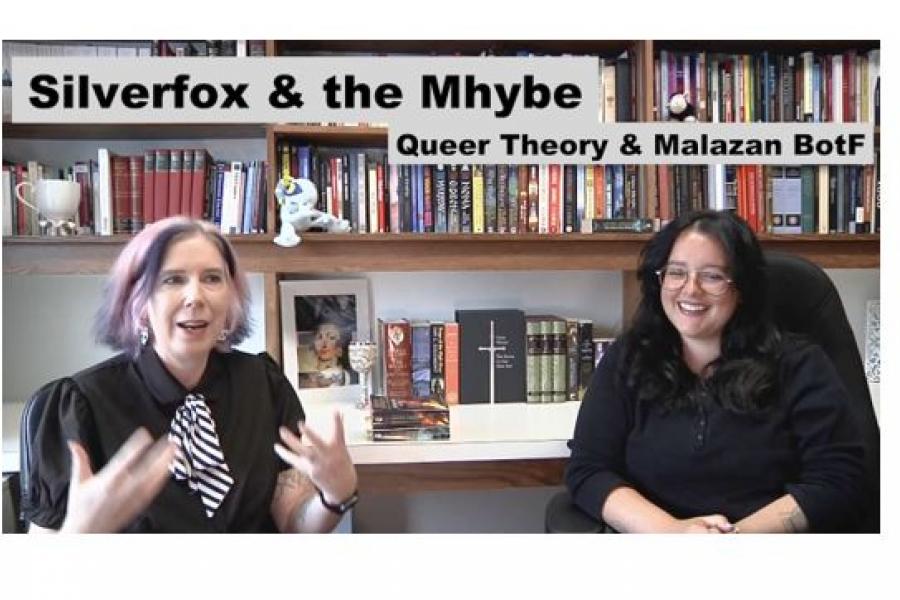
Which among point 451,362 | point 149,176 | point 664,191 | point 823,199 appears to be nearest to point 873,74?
point 823,199

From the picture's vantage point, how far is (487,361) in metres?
1.32

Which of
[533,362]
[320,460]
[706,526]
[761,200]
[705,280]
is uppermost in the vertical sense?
[761,200]

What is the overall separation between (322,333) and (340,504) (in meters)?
0.27

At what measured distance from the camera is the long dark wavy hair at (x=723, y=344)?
117cm

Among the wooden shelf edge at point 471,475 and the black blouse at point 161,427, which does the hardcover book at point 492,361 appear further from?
the black blouse at point 161,427

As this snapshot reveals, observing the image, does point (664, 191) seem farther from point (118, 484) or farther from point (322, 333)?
point (118, 484)

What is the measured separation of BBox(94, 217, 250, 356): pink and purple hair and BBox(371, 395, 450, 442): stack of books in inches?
9.3

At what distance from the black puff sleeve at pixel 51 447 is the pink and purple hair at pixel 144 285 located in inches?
3.8

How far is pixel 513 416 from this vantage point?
130 cm

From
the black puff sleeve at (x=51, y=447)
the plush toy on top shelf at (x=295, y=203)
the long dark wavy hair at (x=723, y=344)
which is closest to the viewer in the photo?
the black puff sleeve at (x=51, y=447)

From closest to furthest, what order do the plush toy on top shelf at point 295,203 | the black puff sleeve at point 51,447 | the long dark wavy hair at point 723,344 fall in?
the black puff sleeve at point 51,447, the long dark wavy hair at point 723,344, the plush toy on top shelf at point 295,203

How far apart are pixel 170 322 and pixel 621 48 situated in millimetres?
773

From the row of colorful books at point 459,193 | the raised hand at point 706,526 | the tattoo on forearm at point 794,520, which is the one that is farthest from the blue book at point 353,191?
the tattoo on forearm at point 794,520
